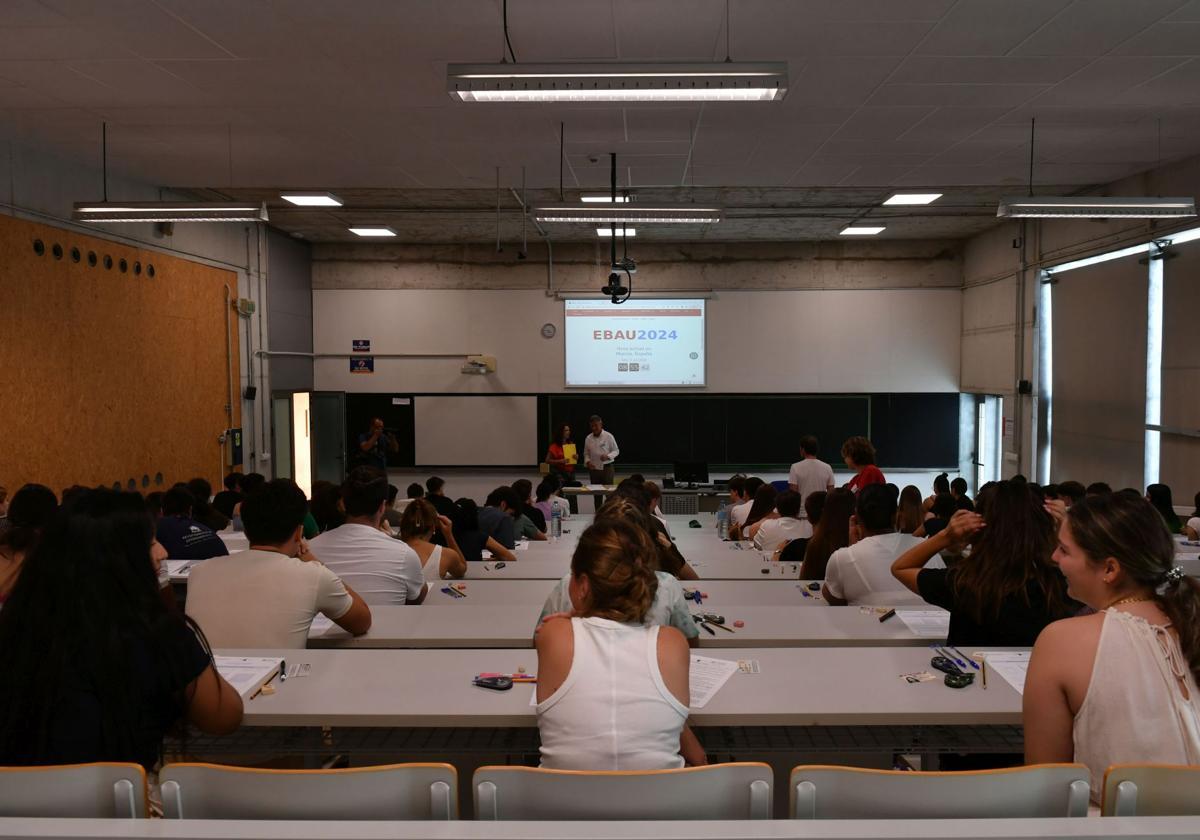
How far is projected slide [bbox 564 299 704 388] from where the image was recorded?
1197cm

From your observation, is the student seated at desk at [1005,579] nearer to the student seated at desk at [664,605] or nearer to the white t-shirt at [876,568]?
the white t-shirt at [876,568]

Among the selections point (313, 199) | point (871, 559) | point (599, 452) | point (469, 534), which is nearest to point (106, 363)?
point (313, 199)

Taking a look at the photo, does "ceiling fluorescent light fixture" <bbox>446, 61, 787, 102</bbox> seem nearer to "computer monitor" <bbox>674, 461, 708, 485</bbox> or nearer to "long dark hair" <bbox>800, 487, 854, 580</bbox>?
"long dark hair" <bbox>800, 487, 854, 580</bbox>

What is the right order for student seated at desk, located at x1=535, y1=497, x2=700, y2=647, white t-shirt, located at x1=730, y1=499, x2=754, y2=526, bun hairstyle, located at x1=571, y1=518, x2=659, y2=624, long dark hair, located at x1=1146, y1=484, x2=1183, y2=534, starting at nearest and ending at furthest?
bun hairstyle, located at x1=571, y1=518, x2=659, y2=624
student seated at desk, located at x1=535, y1=497, x2=700, y2=647
long dark hair, located at x1=1146, y1=484, x2=1183, y2=534
white t-shirt, located at x1=730, y1=499, x2=754, y2=526

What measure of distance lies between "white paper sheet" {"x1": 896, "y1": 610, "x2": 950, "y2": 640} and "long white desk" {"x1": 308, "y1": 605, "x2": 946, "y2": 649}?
26 mm

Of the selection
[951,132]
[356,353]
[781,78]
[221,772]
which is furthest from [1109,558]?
[356,353]

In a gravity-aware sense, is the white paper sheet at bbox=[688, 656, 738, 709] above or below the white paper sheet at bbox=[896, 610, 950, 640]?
above

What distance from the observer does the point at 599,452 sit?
35.6ft

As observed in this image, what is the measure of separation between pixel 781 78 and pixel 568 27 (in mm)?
1229

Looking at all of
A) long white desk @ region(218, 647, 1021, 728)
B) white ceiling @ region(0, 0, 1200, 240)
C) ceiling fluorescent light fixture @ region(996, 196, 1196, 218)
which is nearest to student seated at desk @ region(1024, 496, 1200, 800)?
long white desk @ region(218, 647, 1021, 728)

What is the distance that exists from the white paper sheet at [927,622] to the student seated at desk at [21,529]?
314 cm

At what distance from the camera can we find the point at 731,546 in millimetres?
5723

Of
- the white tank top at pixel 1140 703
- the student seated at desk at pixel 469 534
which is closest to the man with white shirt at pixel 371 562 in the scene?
the student seated at desk at pixel 469 534

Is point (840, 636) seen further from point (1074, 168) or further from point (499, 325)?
point (499, 325)
